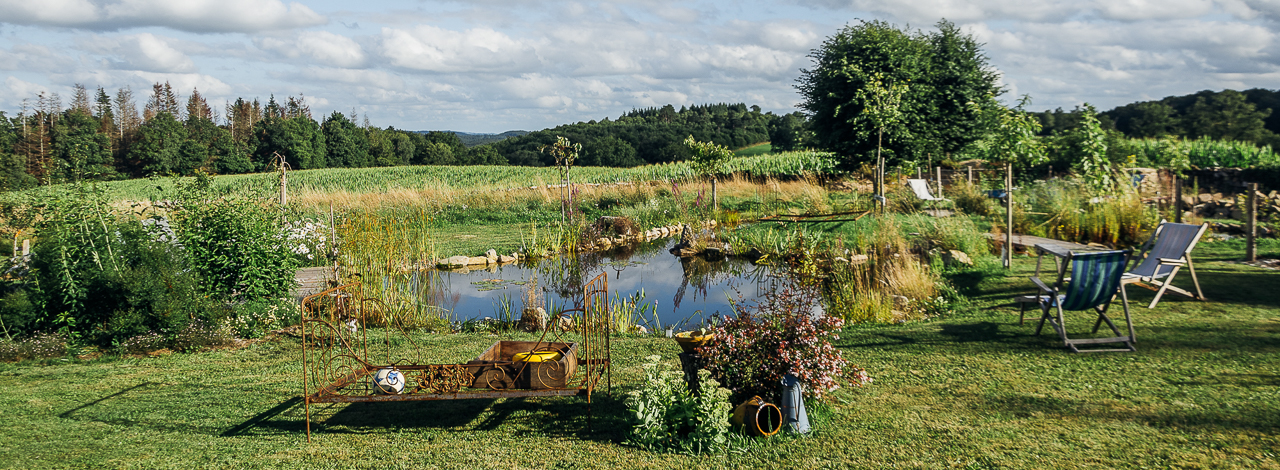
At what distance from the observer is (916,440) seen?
12.2 ft

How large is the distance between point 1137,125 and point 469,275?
106 feet

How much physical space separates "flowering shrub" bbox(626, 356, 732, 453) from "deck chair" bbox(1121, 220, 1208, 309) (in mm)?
4451

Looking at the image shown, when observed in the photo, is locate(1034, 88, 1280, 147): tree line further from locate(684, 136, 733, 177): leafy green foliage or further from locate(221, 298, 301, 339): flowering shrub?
locate(221, 298, 301, 339): flowering shrub

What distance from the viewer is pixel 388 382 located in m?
4.14

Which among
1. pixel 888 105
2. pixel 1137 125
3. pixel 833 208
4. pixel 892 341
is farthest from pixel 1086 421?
pixel 1137 125

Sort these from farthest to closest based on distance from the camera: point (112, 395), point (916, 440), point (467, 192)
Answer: point (467, 192)
point (112, 395)
point (916, 440)

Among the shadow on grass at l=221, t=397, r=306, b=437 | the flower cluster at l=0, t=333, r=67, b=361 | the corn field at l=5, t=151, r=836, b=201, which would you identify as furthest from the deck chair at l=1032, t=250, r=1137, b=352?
the corn field at l=5, t=151, r=836, b=201

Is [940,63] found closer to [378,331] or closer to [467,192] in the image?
[467,192]

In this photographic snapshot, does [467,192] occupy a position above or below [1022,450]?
above

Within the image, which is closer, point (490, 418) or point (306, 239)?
point (490, 418)

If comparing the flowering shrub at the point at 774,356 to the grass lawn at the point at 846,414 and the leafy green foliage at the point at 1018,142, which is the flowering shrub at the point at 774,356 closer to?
the grass lawn at the point at 846,414

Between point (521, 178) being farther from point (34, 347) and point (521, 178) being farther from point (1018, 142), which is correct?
point (34, 347)

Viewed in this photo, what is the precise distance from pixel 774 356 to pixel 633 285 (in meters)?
5.97

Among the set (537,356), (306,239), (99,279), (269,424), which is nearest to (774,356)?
(537,356)
